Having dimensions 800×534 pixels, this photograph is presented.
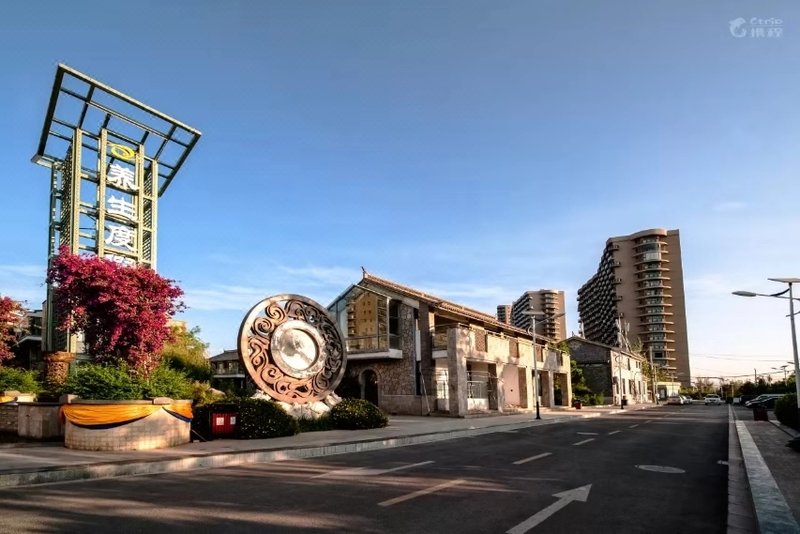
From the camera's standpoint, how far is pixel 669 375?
123m

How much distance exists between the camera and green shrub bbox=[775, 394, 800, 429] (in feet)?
74.8

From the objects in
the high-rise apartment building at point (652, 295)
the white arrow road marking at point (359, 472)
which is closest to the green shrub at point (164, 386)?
the white arrow road marking at point (359, 472)

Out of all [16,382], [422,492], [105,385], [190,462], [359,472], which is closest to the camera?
[422,492]

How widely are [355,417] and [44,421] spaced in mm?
10533

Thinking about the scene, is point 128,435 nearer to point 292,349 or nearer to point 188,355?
point 292,349

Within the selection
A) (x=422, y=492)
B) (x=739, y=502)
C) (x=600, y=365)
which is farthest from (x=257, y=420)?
(x=600, y=365)

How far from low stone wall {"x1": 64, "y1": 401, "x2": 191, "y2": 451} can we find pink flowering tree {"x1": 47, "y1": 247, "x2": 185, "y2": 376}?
472 cm

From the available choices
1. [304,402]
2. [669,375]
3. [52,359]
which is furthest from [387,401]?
[669,375]

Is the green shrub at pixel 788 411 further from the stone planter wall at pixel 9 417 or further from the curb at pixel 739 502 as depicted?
the stone planter wall at pixel 9 417

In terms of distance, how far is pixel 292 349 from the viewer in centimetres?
2216

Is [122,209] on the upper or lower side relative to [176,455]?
upper

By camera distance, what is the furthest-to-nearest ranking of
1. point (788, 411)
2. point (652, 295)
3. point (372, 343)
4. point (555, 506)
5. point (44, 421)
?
point (652, 295)
point (372, 343)
point (788, 411)
point (44, 421)
point (555, 506)

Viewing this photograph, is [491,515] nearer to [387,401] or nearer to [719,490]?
[719,490]

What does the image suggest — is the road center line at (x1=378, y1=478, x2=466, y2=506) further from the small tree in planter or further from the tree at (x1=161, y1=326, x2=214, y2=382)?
the tree at (x1=161, y1=326, x2=214, y2=382)
